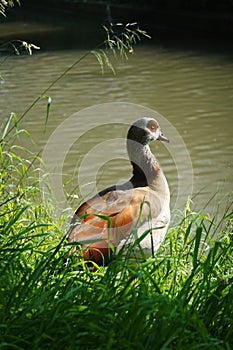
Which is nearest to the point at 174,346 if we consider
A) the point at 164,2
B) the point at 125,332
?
the point at 125,332

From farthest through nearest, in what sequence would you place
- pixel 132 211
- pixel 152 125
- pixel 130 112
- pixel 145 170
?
pixel 130 112
pixel 152 125
pixel 145 170
pixel 132 211

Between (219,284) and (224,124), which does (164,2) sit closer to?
(224,124)

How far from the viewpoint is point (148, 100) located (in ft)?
36.1

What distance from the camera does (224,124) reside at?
950 cm

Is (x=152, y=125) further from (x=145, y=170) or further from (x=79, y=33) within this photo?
(x=79, y=33)

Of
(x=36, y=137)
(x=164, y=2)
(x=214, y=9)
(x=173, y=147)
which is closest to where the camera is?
(x=173, y=147)

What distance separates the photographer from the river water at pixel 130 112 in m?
7.41

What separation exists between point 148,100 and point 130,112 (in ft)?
3.16

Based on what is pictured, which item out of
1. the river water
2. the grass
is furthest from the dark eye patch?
the grass

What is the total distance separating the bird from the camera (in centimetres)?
391

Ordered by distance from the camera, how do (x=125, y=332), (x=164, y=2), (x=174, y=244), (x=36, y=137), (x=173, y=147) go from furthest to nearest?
(x=164, y=2), (x=36, y=137), (x=173, y=147), (x=174, y=244), (x=125, y=332)

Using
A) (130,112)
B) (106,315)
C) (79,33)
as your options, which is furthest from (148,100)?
(106,315)

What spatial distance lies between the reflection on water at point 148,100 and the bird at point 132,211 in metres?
1.06

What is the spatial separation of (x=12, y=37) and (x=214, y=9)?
460 centimetres
